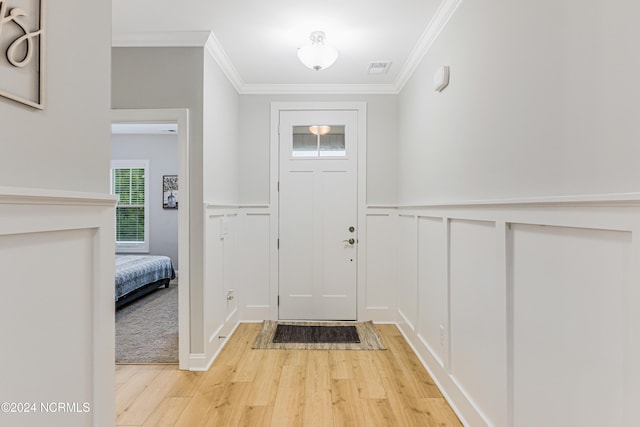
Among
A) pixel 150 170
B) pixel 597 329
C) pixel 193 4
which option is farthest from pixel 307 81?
pixel 150 170

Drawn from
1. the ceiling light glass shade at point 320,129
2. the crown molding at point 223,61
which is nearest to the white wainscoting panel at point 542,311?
the ceiling light glass shade at point 320,129

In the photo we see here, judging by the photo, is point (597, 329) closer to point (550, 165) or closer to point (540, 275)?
point (540, 275)

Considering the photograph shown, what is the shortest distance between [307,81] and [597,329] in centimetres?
326

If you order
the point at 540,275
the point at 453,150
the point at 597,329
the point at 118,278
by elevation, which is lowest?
the point at 118,278

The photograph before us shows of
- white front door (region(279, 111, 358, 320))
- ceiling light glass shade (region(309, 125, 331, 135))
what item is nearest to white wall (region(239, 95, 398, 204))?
white front door (region(279, 111, 358, 320))

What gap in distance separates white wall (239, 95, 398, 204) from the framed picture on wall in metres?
3.31

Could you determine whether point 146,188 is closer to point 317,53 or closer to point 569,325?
point 317,53

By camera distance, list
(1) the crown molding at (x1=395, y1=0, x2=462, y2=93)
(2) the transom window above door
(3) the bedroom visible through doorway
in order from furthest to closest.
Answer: (3) the bedroom visible through doorway < (2) the transom window above door < (1) the crown molding at (x1=395, y1=0, x2=462, y2=93)

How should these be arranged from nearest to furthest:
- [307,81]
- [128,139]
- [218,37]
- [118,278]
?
[218,37] → [307,81] → [118,278] → [128,139]

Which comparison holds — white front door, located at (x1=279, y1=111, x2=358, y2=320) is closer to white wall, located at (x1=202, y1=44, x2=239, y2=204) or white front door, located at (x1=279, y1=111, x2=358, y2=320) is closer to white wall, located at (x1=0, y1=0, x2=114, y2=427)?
white wall, located at (x1=202, y1=44, x2=239, y2=204)

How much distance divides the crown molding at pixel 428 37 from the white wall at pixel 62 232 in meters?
1.97

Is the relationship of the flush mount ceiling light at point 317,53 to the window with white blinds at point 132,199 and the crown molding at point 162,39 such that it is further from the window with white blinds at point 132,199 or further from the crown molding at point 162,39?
the window with white blinds at point 132,199

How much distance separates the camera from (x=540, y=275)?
4.25 ft

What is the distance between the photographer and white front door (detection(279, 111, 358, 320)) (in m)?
3.77
